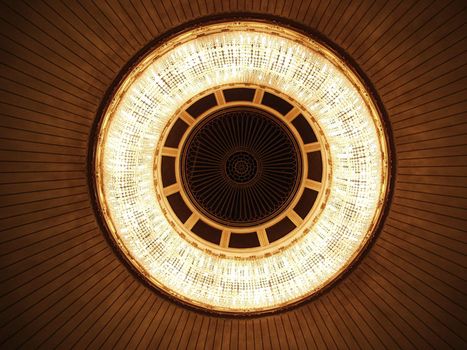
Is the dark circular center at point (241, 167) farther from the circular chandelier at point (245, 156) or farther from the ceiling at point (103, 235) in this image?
the ceiling at point (103, 235)

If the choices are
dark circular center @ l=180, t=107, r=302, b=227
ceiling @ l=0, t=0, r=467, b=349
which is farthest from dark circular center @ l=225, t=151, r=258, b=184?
ceiling @ l=0, t=0, r=467, b=349

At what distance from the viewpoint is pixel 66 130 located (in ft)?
5.59

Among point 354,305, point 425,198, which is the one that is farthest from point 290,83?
point 354,305

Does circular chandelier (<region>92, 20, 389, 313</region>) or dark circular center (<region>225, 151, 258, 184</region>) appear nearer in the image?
circular chandelier (<region>92, 20, 389, 313</region>)

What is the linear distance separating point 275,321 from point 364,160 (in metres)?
1.13

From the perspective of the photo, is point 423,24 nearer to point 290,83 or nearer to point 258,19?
point 290,83

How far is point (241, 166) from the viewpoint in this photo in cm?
241

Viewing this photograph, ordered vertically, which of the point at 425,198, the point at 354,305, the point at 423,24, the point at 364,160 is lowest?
the point at 354,305

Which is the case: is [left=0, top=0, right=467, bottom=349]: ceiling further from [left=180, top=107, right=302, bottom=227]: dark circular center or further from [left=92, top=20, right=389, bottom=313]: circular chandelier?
[left=180, top=107, right=302, bottom=227]: dark circular center

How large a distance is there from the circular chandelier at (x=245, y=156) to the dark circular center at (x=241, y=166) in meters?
0.01

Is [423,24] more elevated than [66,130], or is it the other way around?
[423,24]

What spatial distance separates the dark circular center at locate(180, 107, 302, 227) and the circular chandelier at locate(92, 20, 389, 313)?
0.03 ft

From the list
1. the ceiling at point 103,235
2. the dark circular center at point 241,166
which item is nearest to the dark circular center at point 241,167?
the dark circular center at point 241,166

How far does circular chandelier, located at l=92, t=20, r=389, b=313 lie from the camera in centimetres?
162
